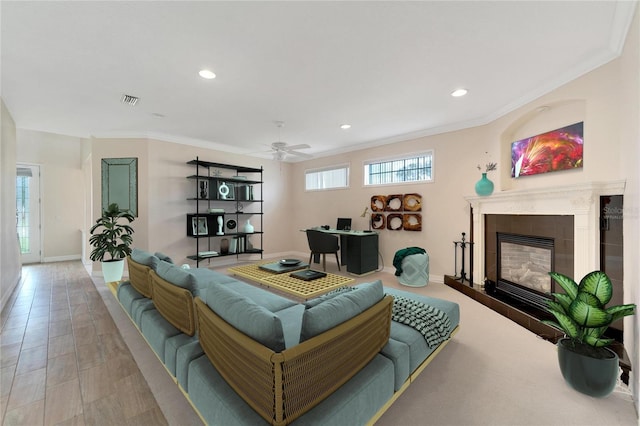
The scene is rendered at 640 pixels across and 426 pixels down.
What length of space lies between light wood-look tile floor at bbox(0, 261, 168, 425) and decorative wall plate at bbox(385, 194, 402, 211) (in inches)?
173

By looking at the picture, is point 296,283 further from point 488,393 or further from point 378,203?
point 378,203

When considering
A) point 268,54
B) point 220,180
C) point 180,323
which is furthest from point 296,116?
point 180,323

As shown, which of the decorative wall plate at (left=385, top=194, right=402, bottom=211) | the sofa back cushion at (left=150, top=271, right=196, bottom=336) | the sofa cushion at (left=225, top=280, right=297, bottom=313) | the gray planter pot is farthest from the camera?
the decorative wall plate at (left=385, top=194, right=402, bottom=211)

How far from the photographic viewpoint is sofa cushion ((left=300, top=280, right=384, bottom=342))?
1297 millimetres

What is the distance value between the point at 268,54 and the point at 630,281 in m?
3.43

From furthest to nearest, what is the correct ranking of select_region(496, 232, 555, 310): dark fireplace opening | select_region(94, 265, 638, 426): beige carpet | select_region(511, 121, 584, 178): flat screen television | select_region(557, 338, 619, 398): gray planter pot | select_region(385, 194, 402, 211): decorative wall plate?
select_region(385, 194, 402, 211): decorative wall plate
select_region(496, 232, 555, 310): dark fireplace opening
select_region(511, 121, 584, 178): flat screen television
select_region(557, 338, 619, 398): gray planter pot
select_region(94, 265, 638, 426): beige carpet

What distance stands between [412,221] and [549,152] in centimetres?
224

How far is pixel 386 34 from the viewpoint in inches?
83.3

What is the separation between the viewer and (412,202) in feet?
16.1

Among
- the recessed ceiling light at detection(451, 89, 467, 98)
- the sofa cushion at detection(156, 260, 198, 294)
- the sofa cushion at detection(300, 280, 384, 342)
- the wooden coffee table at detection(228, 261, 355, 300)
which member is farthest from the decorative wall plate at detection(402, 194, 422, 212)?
the sofa cushion at detection(156, 260, 198, 294)

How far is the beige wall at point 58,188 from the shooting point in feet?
19.7

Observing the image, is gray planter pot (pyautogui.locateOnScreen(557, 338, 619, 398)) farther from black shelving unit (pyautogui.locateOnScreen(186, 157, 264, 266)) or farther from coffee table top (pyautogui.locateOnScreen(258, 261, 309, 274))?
black shelving unit (pyautogui.locateOnScreen(186, 157, 264, 266))

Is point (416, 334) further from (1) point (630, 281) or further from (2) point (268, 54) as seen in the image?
(2) point (268, 54)

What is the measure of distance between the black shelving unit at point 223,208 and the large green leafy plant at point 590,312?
204 inches
